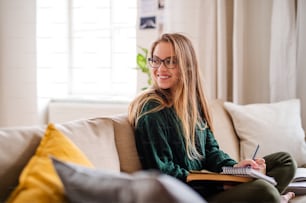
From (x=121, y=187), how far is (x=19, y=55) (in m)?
2.94

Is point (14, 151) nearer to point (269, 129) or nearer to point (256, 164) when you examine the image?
point (256, 164)

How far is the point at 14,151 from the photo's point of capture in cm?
135

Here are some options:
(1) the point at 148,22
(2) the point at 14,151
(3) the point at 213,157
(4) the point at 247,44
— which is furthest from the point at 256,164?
(1) the point at 148,22

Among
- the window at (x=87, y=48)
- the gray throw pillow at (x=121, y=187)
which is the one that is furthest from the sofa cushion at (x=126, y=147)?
the window at (x=87, y=48)

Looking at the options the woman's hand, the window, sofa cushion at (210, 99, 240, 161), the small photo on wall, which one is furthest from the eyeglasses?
the window

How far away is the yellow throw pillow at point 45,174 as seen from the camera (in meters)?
1.06

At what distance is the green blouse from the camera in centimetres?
174

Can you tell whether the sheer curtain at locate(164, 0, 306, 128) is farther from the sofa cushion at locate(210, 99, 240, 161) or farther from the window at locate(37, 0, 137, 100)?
the window at locate(37, 0, 137, 100)

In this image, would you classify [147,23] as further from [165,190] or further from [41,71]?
[165,190]

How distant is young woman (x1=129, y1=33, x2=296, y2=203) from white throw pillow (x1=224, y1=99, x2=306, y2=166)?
0.43 metres

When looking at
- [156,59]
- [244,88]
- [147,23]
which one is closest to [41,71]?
[147,23]

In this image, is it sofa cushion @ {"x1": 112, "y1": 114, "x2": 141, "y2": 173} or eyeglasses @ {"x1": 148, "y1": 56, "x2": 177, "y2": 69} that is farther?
eyeglasses @ {"x1": 148, "y1": 56, "x2": 177, "y2": 69}

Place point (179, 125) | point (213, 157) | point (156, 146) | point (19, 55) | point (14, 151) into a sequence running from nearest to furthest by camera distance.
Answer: point (14, 151), point (156, 146), point (179, 125), point (213, 157), point (19, 55)

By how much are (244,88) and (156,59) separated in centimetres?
131
